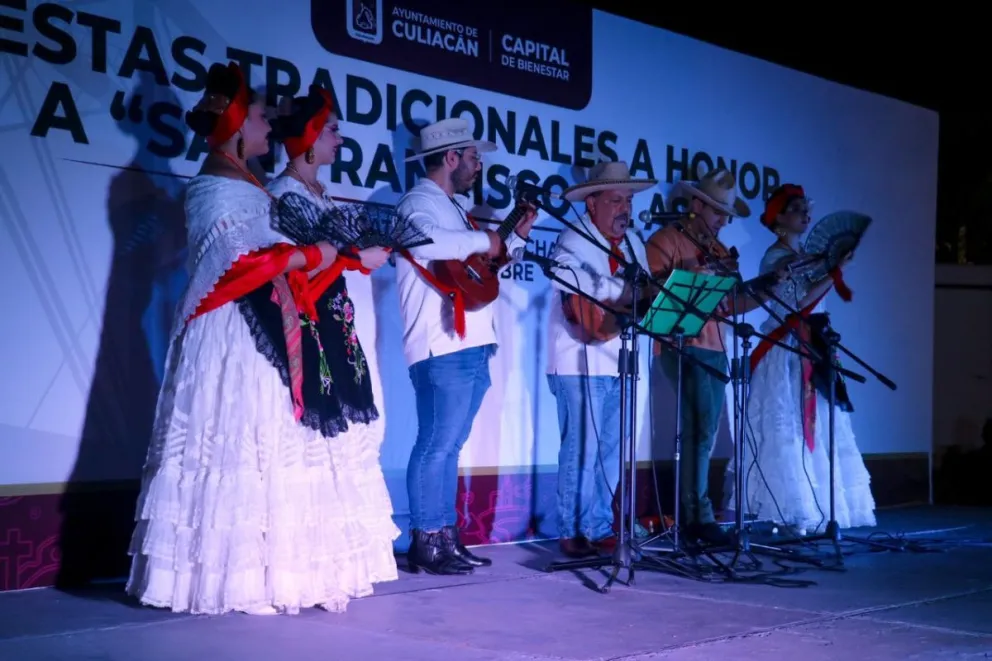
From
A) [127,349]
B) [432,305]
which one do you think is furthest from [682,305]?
[127,349]

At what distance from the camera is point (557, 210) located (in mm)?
6816

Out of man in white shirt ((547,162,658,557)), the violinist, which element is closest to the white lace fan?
the violinist

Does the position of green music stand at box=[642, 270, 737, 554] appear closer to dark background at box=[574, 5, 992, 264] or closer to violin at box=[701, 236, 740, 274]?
violin at box=[701, 236, 740, 274]

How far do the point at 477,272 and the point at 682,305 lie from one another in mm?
927

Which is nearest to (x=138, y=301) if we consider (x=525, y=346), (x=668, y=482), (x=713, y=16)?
(x=525, y=346)

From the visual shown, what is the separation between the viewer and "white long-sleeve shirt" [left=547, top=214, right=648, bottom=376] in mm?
5891

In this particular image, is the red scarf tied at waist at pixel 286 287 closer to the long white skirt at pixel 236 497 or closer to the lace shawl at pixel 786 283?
the long white skirt at pixel 236 497

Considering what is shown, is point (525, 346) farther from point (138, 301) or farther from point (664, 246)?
point (138, 301)

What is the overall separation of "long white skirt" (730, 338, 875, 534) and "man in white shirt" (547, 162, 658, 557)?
1180mm

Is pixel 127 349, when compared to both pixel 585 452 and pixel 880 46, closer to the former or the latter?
pixel 585 452

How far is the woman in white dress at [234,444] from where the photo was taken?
424 centimetres

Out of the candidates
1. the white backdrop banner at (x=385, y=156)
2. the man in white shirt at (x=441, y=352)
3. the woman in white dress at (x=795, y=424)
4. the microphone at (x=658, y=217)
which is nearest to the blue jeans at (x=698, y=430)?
the woman in white dress at (x=795, y=424)

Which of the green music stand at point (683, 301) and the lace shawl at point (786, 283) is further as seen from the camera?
the lace shawl at point (786, 283)

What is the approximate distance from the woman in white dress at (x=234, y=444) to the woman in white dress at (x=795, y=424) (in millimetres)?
3243
